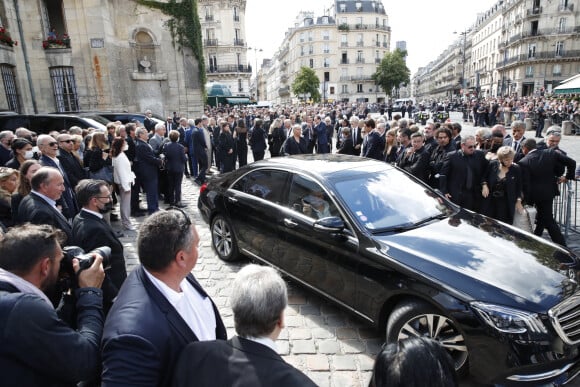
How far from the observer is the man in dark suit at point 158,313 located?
59.7 inches

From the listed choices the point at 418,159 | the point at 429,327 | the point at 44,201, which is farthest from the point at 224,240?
the point at 418,159

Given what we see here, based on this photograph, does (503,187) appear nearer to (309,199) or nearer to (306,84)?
(309,199)

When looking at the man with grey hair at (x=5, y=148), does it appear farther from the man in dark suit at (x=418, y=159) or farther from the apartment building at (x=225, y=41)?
the apartment building at (x=225, y=41)

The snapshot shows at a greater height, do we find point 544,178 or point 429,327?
point 544,178

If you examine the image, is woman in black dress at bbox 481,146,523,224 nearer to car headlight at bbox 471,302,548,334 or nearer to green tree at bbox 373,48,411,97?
car headlight at bbox 471,302,548,334

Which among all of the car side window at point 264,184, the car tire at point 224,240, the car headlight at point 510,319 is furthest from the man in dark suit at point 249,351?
the car tire at point 224,240

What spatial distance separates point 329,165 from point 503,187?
2.64 metres

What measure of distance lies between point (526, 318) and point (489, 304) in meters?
0.25

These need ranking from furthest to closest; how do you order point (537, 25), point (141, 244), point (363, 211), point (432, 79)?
point (432, 79)
point (537, 25)
point (363, 211)
point (141, 244)

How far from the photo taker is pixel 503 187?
207 inches

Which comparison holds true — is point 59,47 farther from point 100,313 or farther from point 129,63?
point 100,313

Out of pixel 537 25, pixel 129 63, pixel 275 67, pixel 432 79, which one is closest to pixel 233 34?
pixel 129 63

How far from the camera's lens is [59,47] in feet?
61.6

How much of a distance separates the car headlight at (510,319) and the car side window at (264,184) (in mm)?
2654
